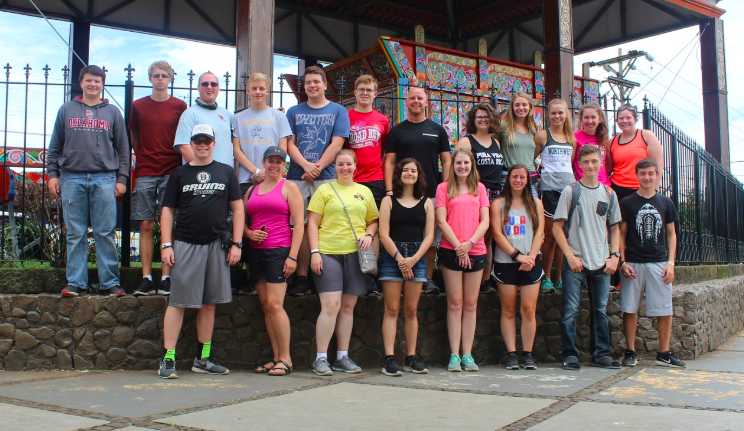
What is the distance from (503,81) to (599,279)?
7350mm

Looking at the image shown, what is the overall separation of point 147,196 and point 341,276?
1712 millimetres

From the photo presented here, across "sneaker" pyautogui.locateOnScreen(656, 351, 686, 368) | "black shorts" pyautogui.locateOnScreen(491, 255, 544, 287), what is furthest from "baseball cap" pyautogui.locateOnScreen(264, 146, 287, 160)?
"sneaker" pyautogui.locateOnScreen(656, 351, 686, 368)

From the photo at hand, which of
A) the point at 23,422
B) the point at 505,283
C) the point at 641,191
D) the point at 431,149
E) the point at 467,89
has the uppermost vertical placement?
the point at 467,89

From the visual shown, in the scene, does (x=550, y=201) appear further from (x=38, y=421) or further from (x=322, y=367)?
(x=38, y=421)

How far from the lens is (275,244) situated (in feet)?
16.1

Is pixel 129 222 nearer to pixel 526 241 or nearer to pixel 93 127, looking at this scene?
pixel 93 127

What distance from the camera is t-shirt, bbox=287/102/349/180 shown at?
536 cm

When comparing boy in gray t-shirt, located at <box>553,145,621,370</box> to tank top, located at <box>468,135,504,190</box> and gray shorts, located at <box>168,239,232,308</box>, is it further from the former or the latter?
gray shorts, located at <box>168,239,232,308</box>

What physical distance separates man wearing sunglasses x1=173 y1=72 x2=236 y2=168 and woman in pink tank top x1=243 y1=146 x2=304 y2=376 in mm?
480

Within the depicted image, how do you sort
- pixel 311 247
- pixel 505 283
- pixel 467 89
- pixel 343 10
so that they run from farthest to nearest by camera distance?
1. pixel 343 10
2. pixel 467 89
3. pixel 505 283
4. pixel 311 247

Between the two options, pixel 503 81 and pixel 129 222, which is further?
pixel 503 81

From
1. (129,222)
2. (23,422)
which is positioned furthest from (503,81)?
(23,422)

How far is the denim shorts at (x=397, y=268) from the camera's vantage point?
16.5ft

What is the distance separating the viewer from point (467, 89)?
11227mm
